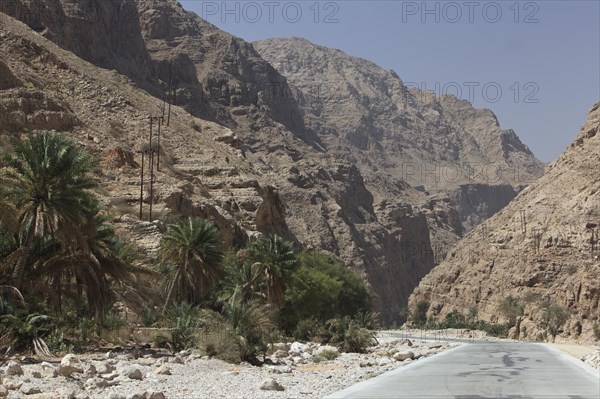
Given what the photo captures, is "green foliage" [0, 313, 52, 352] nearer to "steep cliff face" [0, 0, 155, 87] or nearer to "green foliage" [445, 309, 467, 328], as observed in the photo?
"green foliage" [445, 309, 467, 328]

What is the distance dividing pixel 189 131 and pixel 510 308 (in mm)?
44489

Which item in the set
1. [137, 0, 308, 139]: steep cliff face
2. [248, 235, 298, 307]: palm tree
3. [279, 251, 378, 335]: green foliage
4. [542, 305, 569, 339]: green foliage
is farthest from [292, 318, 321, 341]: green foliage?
[137, 0, 308, 139]: steep cliff face

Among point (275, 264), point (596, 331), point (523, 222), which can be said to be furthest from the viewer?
point (523, 222)

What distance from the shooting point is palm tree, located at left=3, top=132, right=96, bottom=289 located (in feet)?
76.9

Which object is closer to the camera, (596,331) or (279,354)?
(279,354)

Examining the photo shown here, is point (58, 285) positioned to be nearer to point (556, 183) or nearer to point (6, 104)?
point (6, 104)

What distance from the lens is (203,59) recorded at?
6762 inches

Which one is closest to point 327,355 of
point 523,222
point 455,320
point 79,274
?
point 79,274

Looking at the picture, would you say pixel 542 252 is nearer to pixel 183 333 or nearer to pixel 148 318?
pixel 148 318

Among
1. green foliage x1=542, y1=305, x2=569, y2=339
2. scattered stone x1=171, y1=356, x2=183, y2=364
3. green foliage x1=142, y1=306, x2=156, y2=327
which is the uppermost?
scattered stone x1=171, y1=356, x2=183, y2=364

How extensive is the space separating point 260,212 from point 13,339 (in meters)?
44.8

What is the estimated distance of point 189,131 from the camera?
8138cm

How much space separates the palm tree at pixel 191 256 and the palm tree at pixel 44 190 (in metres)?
13.0

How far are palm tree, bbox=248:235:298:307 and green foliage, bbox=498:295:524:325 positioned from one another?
51.0 metres
